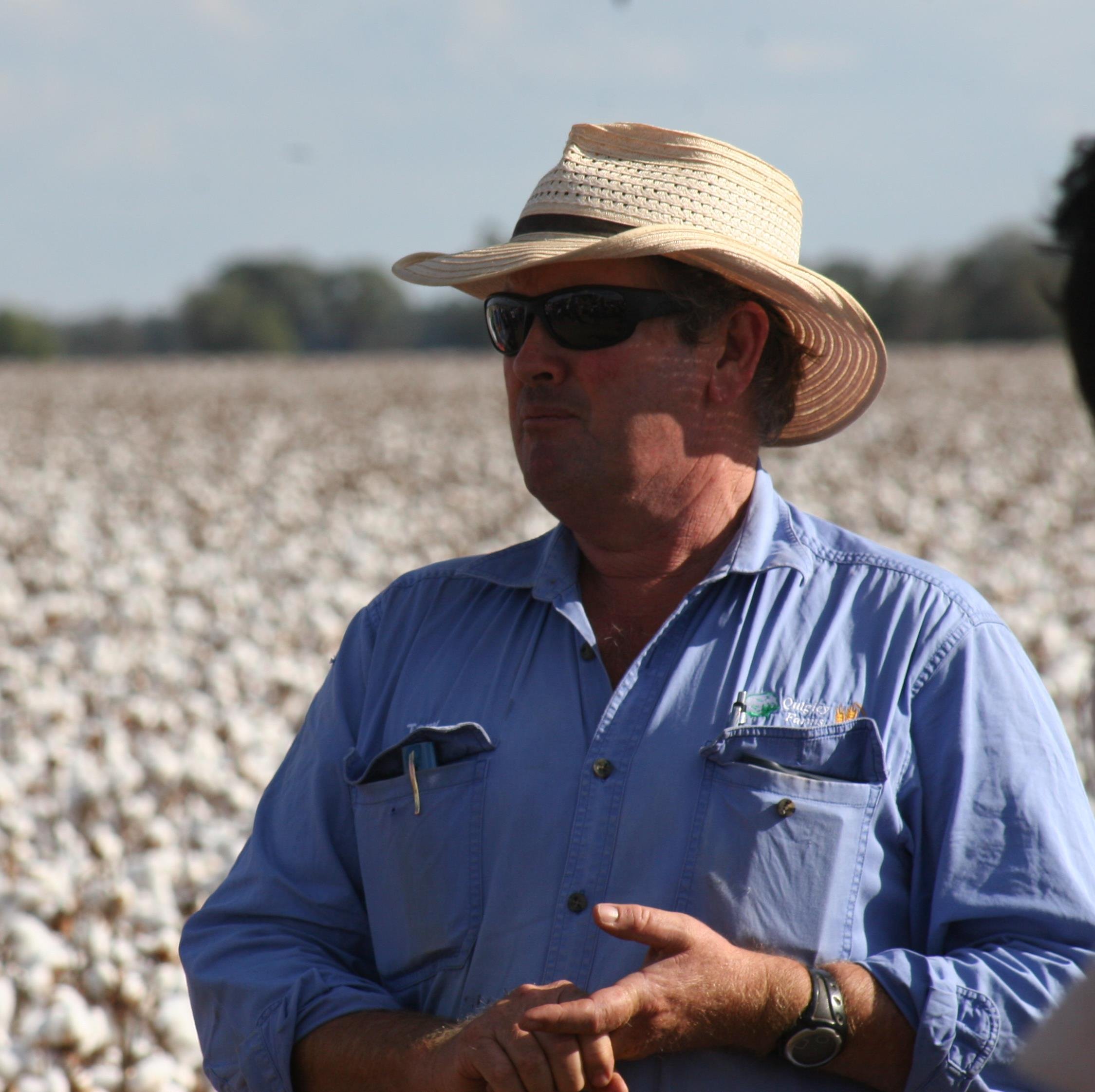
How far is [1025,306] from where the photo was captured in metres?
→ 58.8

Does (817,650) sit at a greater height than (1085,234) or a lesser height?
lesser

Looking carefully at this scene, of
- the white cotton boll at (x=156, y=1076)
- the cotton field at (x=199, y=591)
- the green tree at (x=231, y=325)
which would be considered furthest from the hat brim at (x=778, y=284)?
the green tree at (x=231, y=325)

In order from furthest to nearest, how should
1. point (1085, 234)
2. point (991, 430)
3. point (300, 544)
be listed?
point (991, 430) → point (300, 544) → point (1085, 234)

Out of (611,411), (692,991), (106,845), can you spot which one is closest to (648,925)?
(692,991)

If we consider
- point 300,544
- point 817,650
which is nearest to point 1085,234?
point 817,650

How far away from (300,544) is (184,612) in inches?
80.2

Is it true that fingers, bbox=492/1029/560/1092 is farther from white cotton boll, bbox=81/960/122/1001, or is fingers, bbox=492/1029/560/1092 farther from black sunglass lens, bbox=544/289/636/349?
white cotton boll, bbox=81/960/122/1001

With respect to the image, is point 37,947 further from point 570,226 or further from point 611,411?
point 570,226

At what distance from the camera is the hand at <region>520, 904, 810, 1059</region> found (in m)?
1.82

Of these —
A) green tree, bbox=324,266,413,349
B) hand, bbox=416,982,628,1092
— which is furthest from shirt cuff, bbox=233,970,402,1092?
green tree, bbox=324,266,413,349

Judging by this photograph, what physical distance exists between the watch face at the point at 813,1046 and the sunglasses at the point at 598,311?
1016 mm

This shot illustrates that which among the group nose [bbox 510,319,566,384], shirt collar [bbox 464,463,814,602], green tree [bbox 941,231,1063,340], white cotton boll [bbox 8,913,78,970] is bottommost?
white cotton boll [bbox 8,913,78,970]

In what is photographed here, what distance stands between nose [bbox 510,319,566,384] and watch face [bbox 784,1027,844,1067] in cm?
101

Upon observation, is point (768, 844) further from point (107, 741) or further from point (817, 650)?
point (107, 741)
